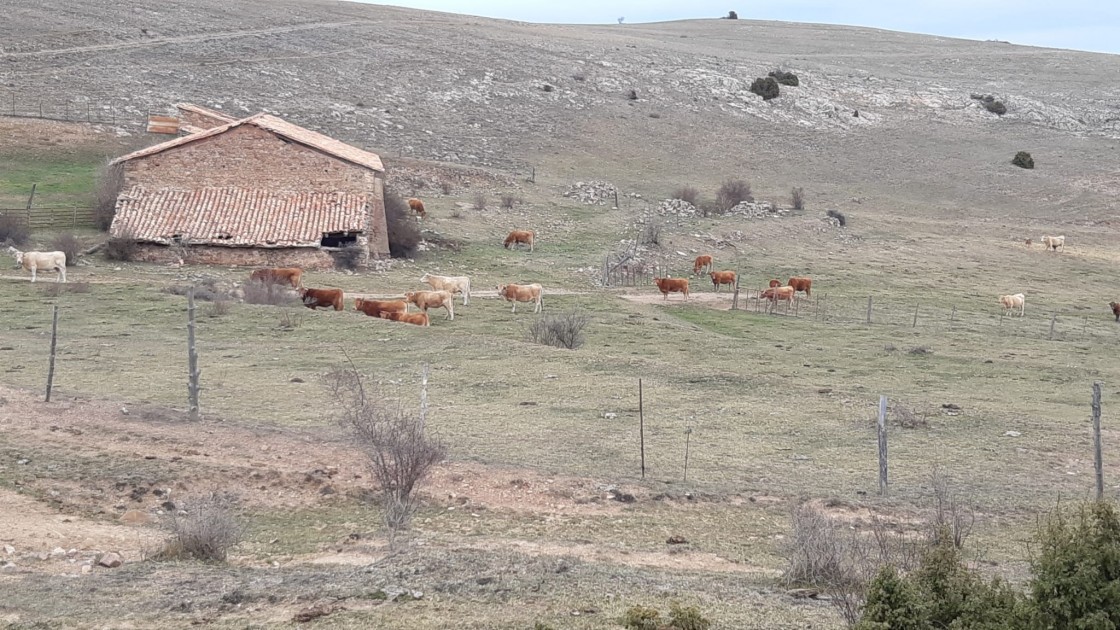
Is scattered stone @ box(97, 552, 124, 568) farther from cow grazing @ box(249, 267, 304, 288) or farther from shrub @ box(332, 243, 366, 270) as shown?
shrub @ box(332, 243, 366, 270)

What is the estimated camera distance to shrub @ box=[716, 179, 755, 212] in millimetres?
49250

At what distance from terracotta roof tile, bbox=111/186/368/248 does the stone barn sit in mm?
31

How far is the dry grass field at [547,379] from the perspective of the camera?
10008mm

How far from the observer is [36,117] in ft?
156

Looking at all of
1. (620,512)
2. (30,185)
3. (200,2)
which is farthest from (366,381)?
(200,2)

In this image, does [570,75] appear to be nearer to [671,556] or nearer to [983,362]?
[983,362]

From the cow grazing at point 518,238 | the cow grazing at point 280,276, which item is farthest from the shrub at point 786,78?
the cow grazing at point 280,276

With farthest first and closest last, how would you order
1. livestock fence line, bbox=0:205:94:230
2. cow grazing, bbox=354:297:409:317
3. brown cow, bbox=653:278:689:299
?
livestock fence line, bbox=0:205:94:230
brown cow, bbox=653:278:689:299
cow grazing, bbox=354:297:409:317

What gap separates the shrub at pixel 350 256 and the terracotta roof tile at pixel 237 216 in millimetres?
551

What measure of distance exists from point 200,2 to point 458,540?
7603cm

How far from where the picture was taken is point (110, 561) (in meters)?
10.3

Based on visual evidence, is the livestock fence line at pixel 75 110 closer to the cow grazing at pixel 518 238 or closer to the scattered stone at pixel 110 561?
the cow grazing at pixel 518 238

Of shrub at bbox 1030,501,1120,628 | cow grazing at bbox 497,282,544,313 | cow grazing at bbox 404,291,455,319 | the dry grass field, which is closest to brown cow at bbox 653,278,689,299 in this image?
the dry grass field

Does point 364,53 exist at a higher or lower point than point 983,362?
higher
